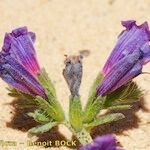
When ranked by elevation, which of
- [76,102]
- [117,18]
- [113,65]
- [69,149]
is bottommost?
[69,149]

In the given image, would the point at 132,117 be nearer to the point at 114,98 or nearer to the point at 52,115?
the point at 114,98

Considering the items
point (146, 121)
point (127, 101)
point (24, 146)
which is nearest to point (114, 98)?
point (127, 101)

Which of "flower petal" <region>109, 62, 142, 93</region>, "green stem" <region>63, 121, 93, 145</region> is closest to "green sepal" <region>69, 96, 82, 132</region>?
"green stem" <region>63, 121, 93, 145</region>

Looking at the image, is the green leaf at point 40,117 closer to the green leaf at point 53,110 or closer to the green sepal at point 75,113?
the green leaf at point 53,110

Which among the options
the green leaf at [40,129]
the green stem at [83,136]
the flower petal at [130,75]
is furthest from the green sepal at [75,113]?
the flower petal at [130,75]

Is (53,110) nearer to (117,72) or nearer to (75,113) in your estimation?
(75,113)
